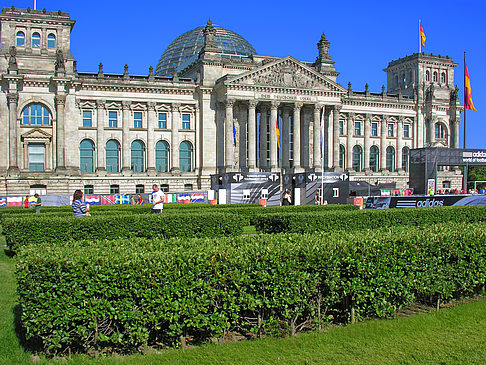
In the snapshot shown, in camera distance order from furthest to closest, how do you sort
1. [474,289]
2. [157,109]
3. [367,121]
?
1. [367,121]
2. [157,109]
3. [474,289]

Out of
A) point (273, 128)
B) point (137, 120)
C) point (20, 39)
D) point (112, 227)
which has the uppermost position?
point (20, 39)

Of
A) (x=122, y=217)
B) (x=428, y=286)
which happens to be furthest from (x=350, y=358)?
(x=122, y=217)

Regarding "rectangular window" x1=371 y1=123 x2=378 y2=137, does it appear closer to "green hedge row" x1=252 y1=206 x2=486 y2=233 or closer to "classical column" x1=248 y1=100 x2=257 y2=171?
"classical column" x1=248 y1=100 x2=257 y2=171

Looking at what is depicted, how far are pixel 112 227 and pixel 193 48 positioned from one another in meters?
65.2

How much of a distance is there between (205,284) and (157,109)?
55057 mm

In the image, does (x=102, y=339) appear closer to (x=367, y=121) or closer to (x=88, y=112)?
(x=88, y=112)

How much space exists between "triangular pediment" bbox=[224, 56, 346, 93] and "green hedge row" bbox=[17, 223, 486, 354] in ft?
164

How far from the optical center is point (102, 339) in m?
9.25

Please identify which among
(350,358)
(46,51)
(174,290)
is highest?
(46,51)

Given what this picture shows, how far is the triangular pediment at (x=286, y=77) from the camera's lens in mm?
61056

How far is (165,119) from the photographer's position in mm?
63500

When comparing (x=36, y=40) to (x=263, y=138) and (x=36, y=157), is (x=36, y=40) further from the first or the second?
(x=263, y=138)

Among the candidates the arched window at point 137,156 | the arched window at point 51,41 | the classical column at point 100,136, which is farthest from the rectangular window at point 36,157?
the arched window at point 51,41

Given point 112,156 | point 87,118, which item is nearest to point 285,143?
point 112,156
